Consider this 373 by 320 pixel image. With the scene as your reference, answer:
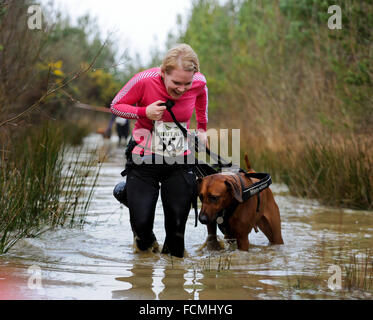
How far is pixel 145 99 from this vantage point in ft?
17.4

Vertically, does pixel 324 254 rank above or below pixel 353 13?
below

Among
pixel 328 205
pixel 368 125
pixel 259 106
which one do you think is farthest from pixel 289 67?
pixel 328 205

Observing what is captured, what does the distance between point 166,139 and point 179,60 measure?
661 millimetres

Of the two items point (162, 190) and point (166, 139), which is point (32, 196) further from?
point (166, 139)

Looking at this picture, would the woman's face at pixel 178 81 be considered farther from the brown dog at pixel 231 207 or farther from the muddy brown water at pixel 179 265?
the muddy brown water at pixel 179 265

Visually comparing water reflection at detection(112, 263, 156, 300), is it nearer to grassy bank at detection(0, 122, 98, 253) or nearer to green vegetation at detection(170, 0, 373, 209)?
grassy bank at detection(0, 122, 98, 253)

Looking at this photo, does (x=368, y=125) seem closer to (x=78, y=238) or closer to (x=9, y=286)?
(x=78, y=238)

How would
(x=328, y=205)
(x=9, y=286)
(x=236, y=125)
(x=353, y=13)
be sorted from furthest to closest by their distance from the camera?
(x=236, y=125) → (x=353, y=13) → (x=328, y=205) → (x=9, y=286)

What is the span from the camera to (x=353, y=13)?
10.2 meters

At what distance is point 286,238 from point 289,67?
9218mm

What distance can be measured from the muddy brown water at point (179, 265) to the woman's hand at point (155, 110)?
118 centimetres

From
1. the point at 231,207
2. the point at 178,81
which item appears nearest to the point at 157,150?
the point at 178,81

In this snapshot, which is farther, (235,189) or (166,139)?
(235,189)
